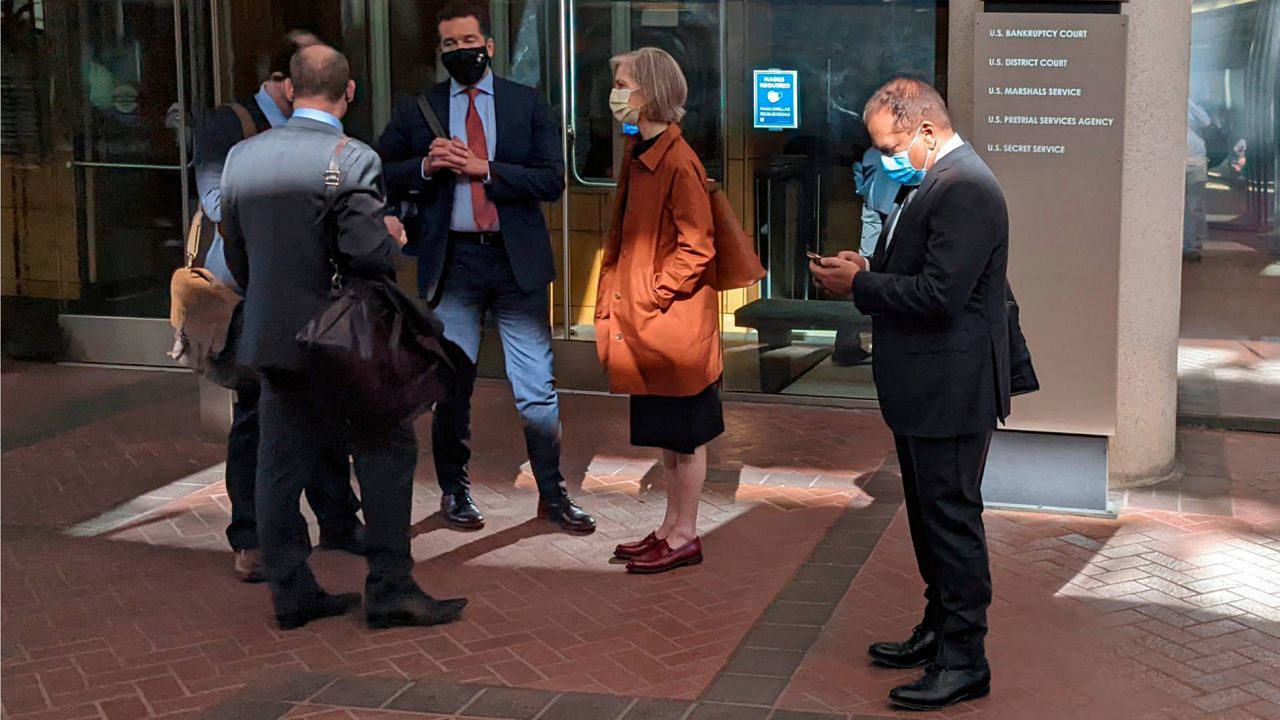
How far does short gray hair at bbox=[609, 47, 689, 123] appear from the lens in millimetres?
6035

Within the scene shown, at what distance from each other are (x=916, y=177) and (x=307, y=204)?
6.66ft

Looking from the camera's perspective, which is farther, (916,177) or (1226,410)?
(1226,410)

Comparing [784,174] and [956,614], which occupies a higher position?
[784,174]

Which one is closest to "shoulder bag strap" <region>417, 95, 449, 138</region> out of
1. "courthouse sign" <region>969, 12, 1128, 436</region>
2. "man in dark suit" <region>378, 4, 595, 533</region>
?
"man in dark suit" <region>378, 4, 595, 533</region>

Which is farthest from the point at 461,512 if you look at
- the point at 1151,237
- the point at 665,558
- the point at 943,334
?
the point at 1151,237

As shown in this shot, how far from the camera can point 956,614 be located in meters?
4.93

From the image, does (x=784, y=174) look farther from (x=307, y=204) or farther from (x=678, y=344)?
(x=307, y=204)

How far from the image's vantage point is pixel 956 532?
193 inches

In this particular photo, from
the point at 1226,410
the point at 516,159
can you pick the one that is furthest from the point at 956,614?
the point at 1226,410

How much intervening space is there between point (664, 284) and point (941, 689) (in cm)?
187

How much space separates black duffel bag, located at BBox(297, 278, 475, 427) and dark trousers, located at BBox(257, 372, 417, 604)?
0.48ft

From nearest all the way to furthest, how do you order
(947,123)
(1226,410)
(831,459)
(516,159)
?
(947,123)
(516,159)
(831,459)
(1226,410)

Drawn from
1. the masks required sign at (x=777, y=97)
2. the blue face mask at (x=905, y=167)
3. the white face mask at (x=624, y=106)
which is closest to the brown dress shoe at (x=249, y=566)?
the white face mask at (x=624, y=106)

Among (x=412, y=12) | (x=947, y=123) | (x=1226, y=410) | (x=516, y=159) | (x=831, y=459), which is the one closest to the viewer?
(x=947, y=123)
